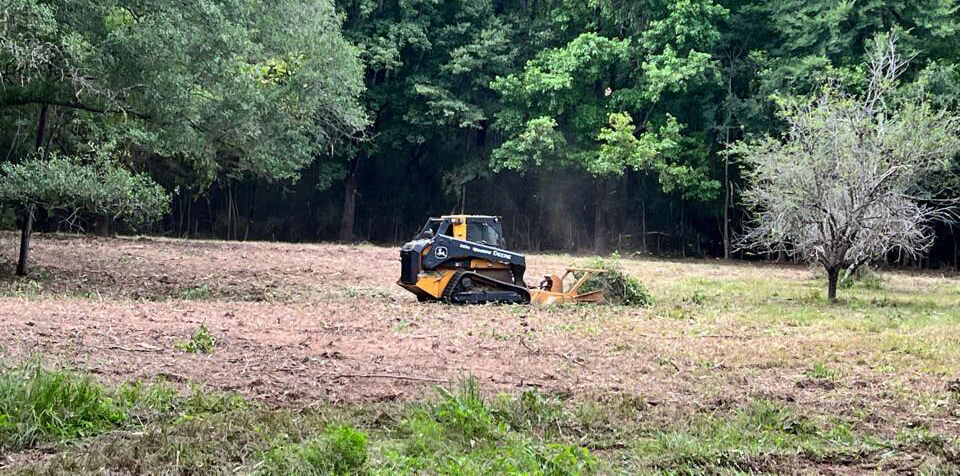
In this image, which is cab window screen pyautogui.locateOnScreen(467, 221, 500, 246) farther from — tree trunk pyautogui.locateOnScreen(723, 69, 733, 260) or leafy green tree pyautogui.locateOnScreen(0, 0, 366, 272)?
tree trunk pyautogui.locateOnScreen(723, 69, 733, 260)

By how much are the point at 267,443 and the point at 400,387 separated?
1.92 m

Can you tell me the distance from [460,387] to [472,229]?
7.85 m

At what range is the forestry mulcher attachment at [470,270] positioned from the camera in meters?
14.1

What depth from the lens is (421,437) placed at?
5543mm

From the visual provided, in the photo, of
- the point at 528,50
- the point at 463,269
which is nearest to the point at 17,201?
the point at 463,269

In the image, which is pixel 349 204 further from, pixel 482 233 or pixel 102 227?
pixel 482 233

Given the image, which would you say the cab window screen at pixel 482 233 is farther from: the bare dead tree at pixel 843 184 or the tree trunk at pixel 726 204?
the tree trunk at pixel 726 204

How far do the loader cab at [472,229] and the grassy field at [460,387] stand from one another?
1328 mm

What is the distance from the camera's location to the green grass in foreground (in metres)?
4.99

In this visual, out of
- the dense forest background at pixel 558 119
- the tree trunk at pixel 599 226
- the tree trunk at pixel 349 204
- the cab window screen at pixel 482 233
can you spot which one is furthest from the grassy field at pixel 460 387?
the tree trunk at pixel 349 204

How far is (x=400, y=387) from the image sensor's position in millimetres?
7195

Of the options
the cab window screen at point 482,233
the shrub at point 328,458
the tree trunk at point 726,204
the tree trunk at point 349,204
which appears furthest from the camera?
the tree trunk at point 349,204

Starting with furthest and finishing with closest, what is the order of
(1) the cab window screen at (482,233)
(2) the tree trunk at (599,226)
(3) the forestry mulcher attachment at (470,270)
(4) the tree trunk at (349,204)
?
(4) the tree trunk at (349,204) < (2) the tree trunk at (599,226) < (1) the cab window screen at (482,233) < (3) the forestry mulcher attachment at (470,270)

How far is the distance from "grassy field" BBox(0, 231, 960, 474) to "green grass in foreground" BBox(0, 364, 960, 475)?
0.7 inches
